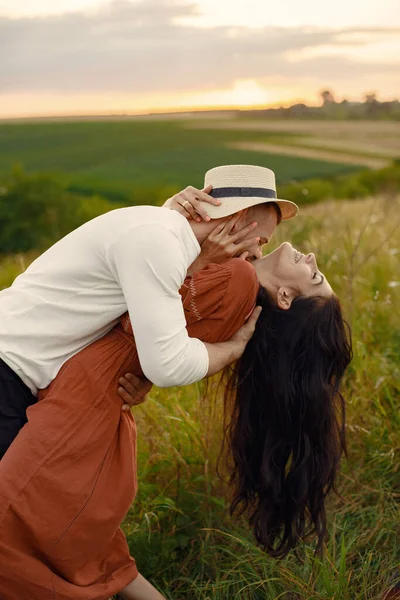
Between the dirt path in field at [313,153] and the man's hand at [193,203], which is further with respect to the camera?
the dirt path in field at [313,153]

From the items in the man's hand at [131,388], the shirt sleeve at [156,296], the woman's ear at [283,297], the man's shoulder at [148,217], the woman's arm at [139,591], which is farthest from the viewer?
the woman's arm at [139,591]

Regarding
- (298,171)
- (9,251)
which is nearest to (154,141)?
(298,171)

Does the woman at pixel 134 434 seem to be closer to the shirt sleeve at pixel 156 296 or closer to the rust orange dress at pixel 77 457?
the rust orange dress at pixel 77 457

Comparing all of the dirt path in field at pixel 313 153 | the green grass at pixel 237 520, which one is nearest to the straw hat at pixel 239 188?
the green grass at pixel 237 520

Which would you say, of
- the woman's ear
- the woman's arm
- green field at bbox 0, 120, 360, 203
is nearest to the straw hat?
the woman's ear

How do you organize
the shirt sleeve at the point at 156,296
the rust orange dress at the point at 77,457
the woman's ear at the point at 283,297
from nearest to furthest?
the shirt sleeve at the point at 156,296, the rust orange dress at the point at 77,457, the woman's ear at the point at 283,297

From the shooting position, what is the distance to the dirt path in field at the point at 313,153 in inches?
1150

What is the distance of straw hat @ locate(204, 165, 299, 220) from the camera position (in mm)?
2662

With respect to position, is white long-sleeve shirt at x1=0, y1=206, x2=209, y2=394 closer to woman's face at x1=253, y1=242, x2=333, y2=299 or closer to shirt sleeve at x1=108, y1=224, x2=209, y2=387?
shirt sleeve at x1=108, y1=224, x2=209, y2=387

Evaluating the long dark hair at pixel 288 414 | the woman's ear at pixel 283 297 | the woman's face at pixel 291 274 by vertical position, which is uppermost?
the woman's face at pixel 291 274

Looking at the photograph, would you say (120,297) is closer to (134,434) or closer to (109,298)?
(109,298)

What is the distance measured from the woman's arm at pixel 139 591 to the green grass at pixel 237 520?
32 centimetres

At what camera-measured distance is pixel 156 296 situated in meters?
2.28

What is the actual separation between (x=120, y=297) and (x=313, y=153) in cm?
2974
